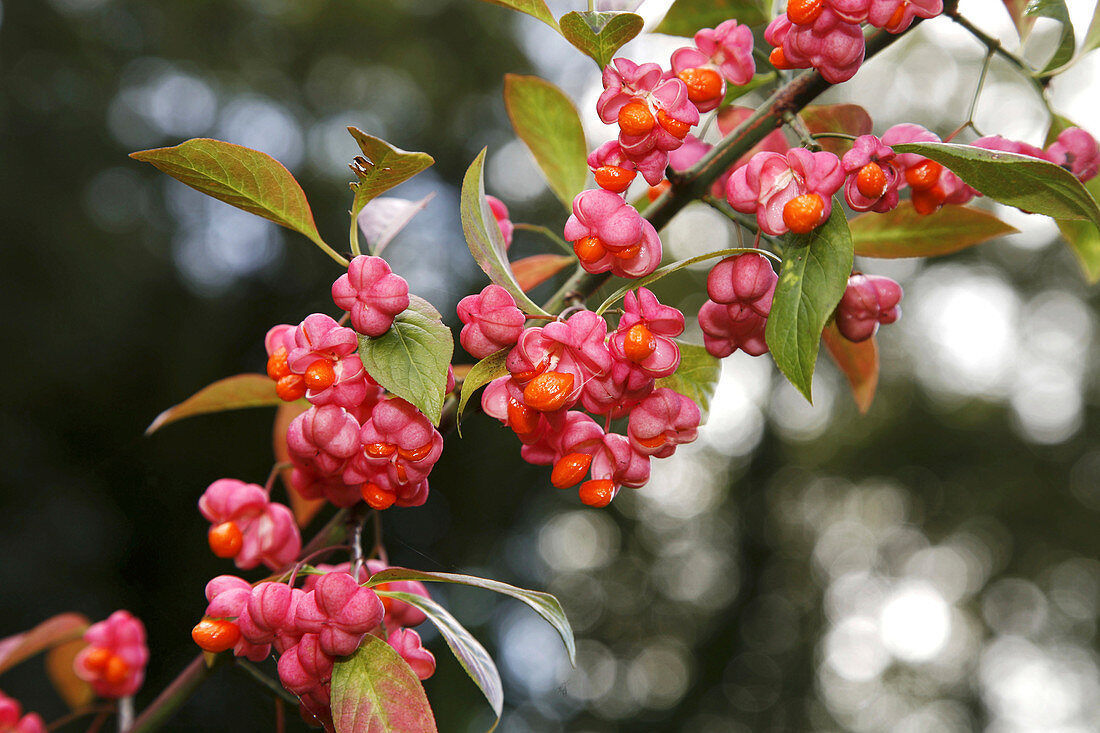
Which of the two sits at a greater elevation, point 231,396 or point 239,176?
point 239,176

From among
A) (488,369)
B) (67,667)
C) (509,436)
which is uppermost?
(488,369)

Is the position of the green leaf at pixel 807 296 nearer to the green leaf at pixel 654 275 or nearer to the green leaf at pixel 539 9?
the green leaf at pixel 654 275

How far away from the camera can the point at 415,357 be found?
283 mm

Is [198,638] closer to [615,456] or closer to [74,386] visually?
[615,456]

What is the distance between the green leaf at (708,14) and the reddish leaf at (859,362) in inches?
8.0

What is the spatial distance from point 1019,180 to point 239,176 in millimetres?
312

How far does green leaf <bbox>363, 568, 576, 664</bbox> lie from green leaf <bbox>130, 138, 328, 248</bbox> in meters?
0.16

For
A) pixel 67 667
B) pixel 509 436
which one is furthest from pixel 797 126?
pixel 509 436

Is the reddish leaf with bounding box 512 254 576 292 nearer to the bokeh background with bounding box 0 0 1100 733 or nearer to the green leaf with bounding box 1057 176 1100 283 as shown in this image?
the green leaf with bounding box 1057 176 1100 283

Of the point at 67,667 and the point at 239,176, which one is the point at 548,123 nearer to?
the point at 239,176

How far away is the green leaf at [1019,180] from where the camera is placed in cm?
27

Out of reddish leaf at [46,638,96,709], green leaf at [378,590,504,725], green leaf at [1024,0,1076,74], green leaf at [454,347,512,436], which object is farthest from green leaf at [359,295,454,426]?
reddish leaf at [46,638,96,709]

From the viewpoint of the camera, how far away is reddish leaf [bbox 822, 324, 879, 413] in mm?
475

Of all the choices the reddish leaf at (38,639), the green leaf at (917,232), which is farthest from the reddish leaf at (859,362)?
the reddish leaf at (38,639)
